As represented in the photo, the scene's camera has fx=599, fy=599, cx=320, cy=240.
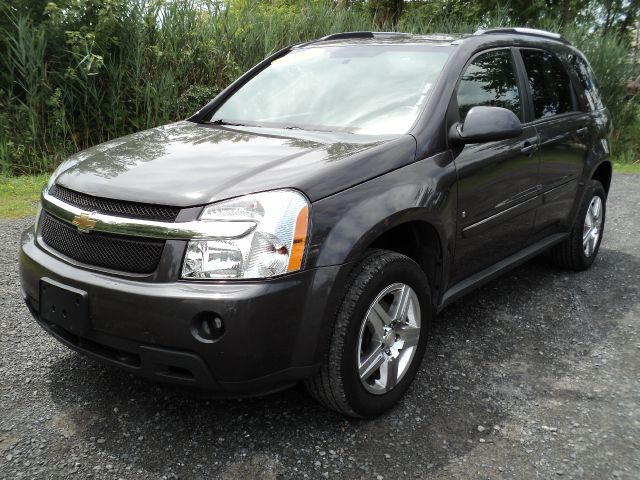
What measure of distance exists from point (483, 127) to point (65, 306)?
210 cm

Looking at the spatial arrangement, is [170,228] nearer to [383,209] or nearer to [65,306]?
[65,306]

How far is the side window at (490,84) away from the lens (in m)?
3.32

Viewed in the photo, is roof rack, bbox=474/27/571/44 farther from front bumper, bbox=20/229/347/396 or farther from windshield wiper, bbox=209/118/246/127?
front bumper, bbox=20/229/347/396

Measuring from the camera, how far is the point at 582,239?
15.3 ft

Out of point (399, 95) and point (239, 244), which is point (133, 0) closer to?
point (399, 95)

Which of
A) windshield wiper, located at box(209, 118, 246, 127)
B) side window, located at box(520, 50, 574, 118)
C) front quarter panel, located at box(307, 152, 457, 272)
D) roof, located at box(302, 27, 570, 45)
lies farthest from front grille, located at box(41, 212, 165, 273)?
→ side window, located at box(520, 50, 574, 118)

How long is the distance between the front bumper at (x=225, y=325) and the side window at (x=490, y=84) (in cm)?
151

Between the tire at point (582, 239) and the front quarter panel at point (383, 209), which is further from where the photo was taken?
the tire at point (582, 239)

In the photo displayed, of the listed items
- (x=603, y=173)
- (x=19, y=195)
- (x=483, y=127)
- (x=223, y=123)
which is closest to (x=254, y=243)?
(x=483, y=127)

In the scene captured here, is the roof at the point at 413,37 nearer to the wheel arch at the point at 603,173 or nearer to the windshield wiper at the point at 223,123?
the windshield wiper at the point at 223,123

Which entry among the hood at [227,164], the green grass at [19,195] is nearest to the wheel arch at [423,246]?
the hood at [227,164]

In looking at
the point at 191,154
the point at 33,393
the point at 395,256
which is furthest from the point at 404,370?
the point at 33,393

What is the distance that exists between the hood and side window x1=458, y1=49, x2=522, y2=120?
2.23ft

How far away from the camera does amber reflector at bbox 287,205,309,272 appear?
2246 millimetres
